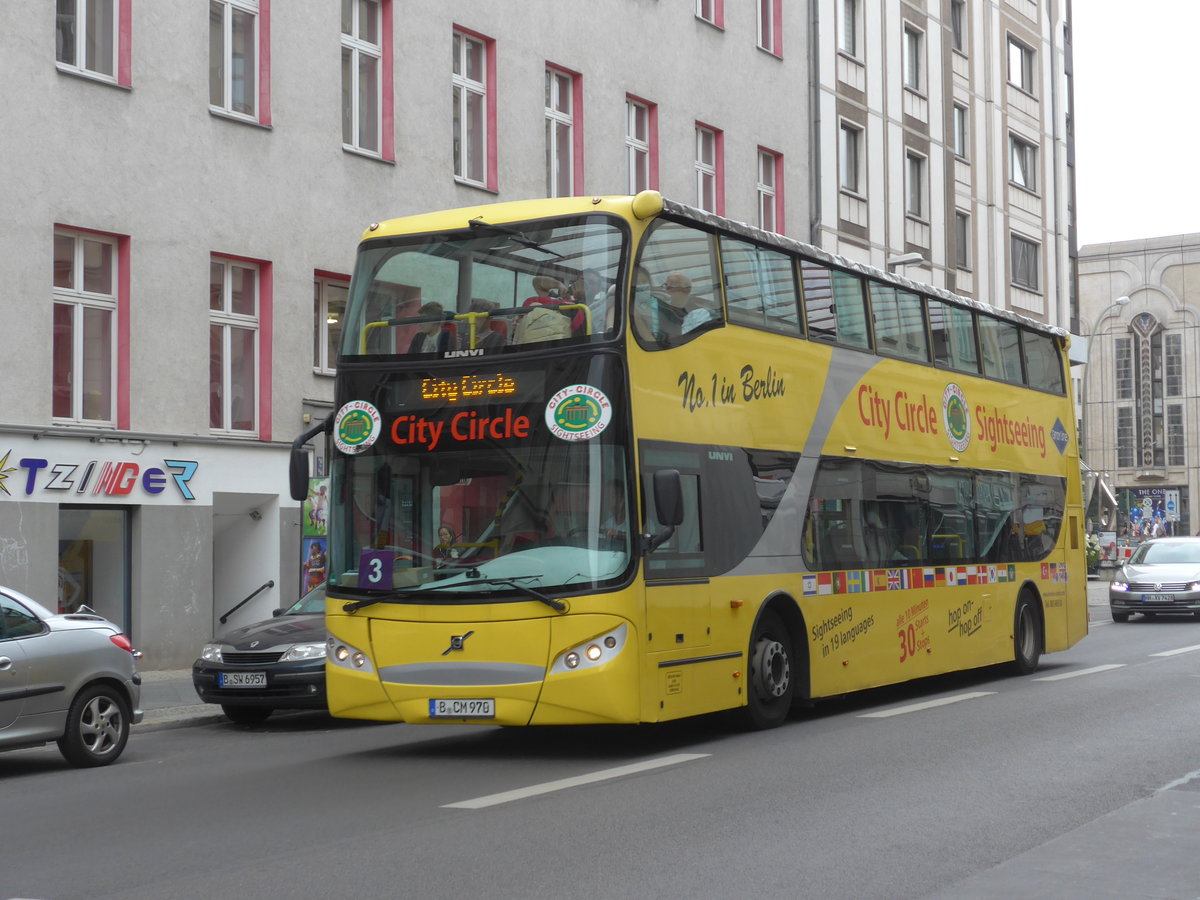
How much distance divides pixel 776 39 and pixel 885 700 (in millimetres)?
21266

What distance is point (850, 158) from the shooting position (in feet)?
121

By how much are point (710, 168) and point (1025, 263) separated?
1762cm

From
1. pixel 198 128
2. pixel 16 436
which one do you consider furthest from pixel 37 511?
pixel 198 128

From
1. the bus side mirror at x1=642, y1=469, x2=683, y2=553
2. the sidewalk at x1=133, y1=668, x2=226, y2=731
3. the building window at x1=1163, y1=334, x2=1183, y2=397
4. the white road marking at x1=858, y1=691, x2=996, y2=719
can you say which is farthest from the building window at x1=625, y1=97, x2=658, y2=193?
the building window at x1=1163, y1=334, x2=1183, y2=397

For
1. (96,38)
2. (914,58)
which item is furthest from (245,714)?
(914,58)

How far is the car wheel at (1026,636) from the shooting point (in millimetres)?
18578

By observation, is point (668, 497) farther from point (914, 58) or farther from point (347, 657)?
point (914, 58)

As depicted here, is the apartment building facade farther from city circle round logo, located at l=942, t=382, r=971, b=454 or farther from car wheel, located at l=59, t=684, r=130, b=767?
city circle round logo, located at l=942, t=382, r=971, b=454

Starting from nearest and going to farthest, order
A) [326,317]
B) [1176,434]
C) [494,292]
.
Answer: [494,292]
[326,317]
[1176,434]

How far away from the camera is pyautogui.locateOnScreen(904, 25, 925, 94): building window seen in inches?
1563

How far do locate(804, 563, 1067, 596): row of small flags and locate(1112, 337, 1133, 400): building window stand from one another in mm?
78975

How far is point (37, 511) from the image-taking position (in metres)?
18.6

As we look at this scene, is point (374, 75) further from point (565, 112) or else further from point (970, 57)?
point (970, 57)

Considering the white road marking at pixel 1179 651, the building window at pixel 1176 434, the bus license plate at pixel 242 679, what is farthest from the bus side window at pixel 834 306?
the building window at pixel 1176 434
